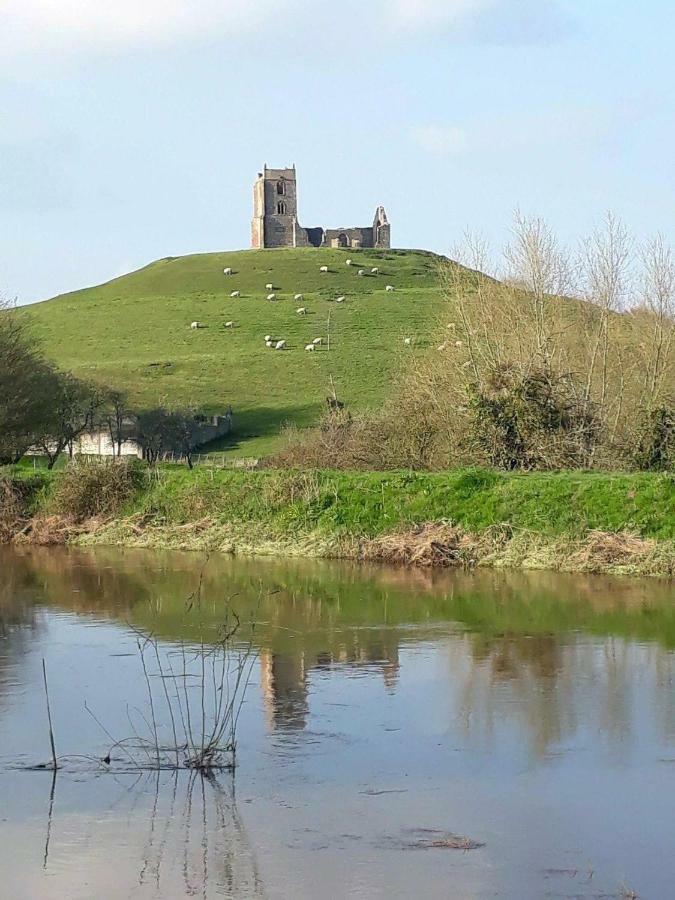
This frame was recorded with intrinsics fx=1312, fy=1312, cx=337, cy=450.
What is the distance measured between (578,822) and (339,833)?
1.92 meters

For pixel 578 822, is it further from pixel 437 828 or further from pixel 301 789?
pixel 301 789

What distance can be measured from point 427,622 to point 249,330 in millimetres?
70364

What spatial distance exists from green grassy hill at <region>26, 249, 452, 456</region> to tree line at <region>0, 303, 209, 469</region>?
3820mm

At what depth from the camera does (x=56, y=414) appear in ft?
152

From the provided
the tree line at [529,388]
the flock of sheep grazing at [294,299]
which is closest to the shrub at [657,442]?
the tree line at [529,388]

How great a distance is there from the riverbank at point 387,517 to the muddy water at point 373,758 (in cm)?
361

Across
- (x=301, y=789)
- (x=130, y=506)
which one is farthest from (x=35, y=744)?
(x=130, y=506)

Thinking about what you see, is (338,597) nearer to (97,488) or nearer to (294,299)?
(97,488)

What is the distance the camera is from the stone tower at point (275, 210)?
477 ft

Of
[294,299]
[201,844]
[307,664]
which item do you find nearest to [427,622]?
[307,664]

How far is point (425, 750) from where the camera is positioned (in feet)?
42.4

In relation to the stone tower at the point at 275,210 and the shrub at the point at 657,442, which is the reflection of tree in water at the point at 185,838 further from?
the stone tower at the point at 275,210

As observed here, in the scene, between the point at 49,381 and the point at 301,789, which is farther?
the point at 49,381

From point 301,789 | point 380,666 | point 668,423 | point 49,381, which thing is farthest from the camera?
point 49,381
